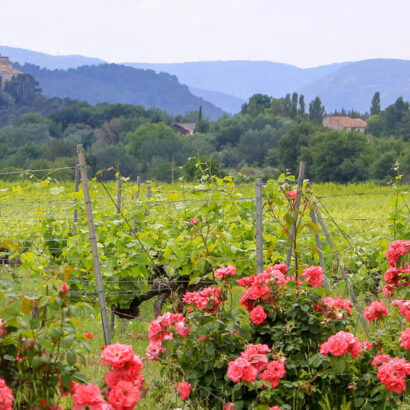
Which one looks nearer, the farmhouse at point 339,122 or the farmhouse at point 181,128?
the farmhouse at point 181,128

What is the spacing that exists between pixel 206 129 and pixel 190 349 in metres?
90.3

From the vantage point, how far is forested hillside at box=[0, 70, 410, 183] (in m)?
61.8

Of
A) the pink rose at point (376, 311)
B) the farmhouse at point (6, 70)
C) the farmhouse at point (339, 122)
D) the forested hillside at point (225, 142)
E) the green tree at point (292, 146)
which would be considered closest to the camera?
the pink rose at point (376, 311)

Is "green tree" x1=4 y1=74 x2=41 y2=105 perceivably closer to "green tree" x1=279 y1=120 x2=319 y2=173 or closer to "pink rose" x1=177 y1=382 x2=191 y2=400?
"green tree" x1=279 y1=120 x2=319 y2=173

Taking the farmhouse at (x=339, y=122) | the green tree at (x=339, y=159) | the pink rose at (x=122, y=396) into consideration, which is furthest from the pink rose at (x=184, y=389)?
the farmhouse at (x=339, y=122)

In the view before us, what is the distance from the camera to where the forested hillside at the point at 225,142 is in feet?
203

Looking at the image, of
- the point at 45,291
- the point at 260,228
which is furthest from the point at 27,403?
the point at 260,228

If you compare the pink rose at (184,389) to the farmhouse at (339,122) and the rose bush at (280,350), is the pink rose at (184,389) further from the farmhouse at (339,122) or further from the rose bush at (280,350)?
the farmhouse at (339,122)

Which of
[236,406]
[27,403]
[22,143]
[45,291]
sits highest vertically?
[45,291]

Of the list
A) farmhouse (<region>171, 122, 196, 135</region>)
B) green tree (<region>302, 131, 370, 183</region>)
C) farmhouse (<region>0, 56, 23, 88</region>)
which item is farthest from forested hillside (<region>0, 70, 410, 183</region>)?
farmhouse (<region>0, 56, 23, 88</region>)

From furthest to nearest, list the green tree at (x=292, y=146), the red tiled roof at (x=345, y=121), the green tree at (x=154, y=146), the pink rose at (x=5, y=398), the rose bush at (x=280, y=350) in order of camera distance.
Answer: the red tiled roof at (x=345, y=121) → the green tree at (x=154, y=146) → the green tree at (x=292, y=146) → the rose bush at (x=280, y=350) → the pink rose at (x=5, y=398)

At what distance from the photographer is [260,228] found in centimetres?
464

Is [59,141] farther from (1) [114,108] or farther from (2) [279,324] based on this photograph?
(2) [279,324]

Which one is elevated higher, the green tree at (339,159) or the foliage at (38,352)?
the foliage at (38,352)
